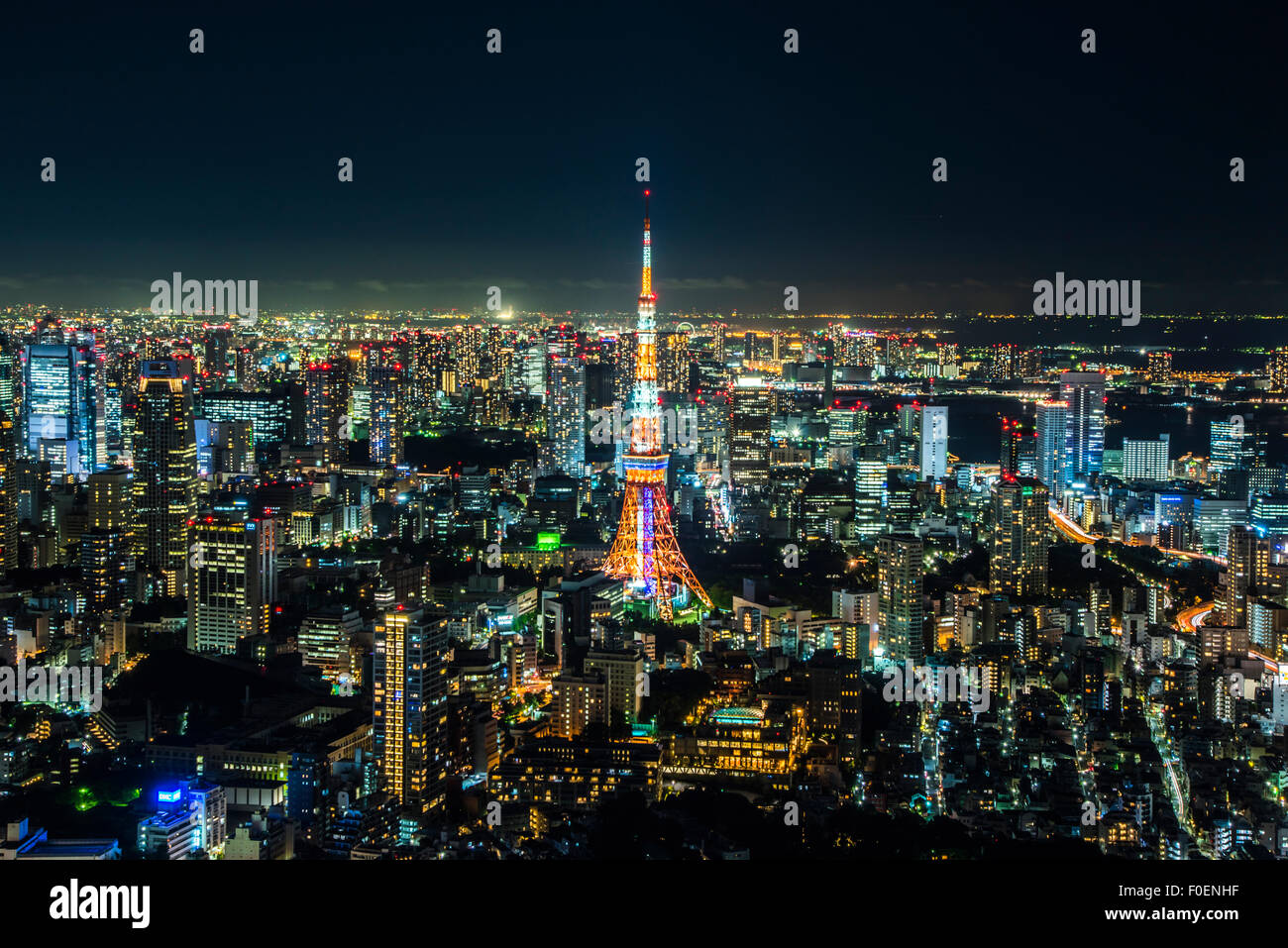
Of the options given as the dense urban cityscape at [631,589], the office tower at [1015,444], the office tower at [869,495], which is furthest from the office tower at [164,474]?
the office tower at [1015,444]

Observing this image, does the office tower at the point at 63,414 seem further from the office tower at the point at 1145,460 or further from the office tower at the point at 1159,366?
the office tower at the point at 1145,460

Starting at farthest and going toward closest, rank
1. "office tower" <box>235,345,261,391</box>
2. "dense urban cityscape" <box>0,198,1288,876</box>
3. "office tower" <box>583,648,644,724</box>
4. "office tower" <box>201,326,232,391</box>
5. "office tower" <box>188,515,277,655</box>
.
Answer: "office tower" <box>235,345,261,391</box> → "office tower" <box>201,326,232,391</box> → "office tower" <box>188,515,277,655</box> → "office tower" <box>583,648,644,724</box> → "dense urban cityscape" <box>0,198,1288,876</box>

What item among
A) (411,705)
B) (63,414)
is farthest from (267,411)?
(411,705)

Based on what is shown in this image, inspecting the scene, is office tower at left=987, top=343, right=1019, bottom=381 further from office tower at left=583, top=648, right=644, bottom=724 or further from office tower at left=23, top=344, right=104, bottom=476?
office tower at left=23, top=344, right=104, bottom=476

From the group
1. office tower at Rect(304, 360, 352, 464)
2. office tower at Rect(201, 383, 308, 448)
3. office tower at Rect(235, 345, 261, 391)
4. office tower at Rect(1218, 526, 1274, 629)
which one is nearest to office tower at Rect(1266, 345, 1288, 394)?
office tower at Rect(1218, 526, 1274, 629)
